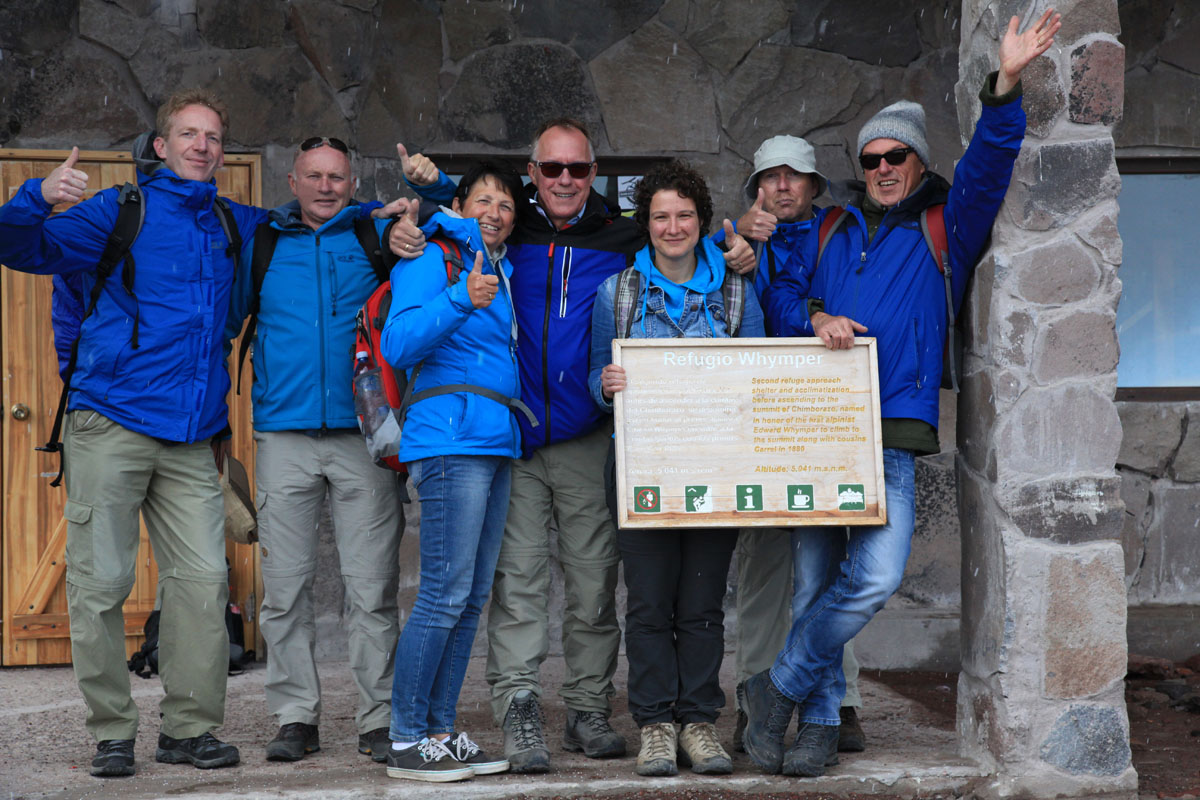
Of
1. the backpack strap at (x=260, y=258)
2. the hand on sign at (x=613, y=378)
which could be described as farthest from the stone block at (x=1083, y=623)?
the backpack strap at (x=260, y=258)

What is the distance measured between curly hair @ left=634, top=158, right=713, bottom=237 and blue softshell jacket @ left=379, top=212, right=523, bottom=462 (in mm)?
557

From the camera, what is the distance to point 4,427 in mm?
5648

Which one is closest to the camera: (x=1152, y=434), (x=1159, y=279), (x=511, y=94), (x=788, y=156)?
(x=788, y=156)

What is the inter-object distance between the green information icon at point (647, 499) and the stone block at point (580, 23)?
9.24 feet

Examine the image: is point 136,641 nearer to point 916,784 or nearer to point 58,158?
point 58,158

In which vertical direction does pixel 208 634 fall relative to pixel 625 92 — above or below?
below

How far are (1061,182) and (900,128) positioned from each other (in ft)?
1.69

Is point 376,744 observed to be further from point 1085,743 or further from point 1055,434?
point 1055,434

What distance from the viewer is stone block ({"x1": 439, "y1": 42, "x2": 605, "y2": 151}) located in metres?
5.75

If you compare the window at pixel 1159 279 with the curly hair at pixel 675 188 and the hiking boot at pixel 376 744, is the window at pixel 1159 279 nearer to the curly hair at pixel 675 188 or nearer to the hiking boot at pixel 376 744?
the curly hair at pixel 675 188

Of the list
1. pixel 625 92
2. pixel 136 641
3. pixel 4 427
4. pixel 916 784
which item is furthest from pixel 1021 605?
pixel 4 427

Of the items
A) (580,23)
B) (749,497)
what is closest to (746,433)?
(749,497)

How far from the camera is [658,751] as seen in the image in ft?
12.4

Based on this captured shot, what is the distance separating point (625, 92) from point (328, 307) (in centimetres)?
235
